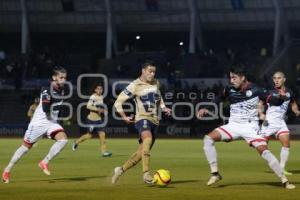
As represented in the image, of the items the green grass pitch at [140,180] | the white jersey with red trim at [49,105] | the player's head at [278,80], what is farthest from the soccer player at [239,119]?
the white jersey with red trim at [49,105]

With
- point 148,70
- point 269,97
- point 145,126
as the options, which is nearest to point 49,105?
point 145,126

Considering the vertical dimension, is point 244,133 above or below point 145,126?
below

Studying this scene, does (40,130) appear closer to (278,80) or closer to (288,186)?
(278,80)

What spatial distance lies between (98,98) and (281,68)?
33.5 m

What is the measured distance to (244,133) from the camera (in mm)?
17469

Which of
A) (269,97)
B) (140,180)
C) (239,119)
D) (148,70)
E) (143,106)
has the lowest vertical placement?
(140,180)

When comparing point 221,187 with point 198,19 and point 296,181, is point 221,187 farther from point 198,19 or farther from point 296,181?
point 198,19

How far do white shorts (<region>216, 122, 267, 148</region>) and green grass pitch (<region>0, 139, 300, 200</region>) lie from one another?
36.2 inches

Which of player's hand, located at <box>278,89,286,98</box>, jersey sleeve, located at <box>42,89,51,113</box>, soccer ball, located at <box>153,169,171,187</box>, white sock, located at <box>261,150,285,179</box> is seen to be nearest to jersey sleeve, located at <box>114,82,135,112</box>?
soccer ball, located at <box>153,169,171,187</box>

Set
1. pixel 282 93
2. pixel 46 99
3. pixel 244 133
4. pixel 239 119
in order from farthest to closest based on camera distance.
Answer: pixel 282 93 < pixel 46 99 < pixel 239 119 < pixel 244 133

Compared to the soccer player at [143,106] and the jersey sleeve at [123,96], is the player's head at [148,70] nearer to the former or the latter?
the soccer player at [143,106]

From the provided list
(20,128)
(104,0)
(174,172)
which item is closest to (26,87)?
(20,128)

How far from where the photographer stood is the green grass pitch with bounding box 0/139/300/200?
16172 mm

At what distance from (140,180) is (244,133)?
3106 millimetres
